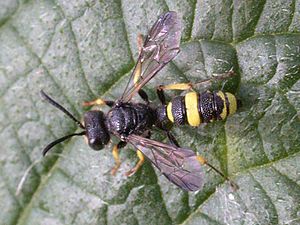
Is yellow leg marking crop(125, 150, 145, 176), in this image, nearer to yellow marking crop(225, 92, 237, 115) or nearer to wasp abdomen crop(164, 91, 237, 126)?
wasp abdomen crop(164, 91, 237, 126)

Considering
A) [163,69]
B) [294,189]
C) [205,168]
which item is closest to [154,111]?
[163,69]

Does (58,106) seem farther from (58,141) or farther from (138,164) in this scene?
(138,164)

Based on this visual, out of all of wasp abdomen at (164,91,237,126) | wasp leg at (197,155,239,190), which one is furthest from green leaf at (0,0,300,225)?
wasp abdomen at (164,91,237,126)

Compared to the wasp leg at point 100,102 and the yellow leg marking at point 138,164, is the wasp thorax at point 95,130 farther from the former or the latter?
the yellow leg marking at point 138,164

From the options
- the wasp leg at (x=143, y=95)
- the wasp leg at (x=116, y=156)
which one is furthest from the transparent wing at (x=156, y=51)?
the wasp leg at (x=116, y=156)

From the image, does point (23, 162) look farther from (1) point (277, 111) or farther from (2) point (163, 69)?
(1) point (277, 111)

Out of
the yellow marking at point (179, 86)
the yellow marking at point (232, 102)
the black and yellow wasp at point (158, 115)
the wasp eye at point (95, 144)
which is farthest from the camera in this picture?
the wasp eye at point (95, 144)

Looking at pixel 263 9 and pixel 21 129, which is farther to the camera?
pixel 21 129

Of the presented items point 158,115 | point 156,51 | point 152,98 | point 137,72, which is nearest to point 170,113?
point 158,115
